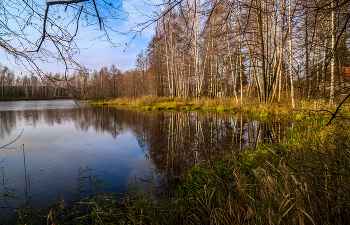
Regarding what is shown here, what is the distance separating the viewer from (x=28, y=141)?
669 cm

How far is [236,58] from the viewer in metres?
14.5

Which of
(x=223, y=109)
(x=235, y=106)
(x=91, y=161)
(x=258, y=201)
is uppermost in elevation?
(x=235, y=106)

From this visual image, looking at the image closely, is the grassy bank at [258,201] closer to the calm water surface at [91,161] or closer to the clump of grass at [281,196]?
the clump of grass at [281,196]

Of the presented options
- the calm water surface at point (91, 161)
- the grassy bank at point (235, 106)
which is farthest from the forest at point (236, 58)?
the calm water surface at point (91, 161)

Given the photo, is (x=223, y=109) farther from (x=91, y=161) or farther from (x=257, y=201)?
(x=257, y=201)

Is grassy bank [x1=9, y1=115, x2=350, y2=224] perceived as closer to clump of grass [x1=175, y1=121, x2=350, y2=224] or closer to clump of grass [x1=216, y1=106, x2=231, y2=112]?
clump of grass [x1=175, y1=121, x2=350, y2=224]

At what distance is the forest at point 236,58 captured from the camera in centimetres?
249

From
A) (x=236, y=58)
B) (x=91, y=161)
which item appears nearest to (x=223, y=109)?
(x=236, y=58)

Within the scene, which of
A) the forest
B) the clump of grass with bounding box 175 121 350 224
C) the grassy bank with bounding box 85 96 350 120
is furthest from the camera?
the grassy bank with bounding box 85 96 350 120

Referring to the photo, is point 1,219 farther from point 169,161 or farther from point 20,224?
point 169,161

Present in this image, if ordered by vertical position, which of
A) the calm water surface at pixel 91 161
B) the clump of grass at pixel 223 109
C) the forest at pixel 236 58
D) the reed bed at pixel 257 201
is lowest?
the calm water surface at pixel 91 161

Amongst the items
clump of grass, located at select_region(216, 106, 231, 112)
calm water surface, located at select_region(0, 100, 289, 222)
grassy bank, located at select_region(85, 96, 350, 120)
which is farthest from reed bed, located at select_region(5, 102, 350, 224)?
clump of grass, located at select_region(216, 106, 231, 112)

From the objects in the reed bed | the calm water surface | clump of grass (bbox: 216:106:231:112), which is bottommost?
the calm water surface

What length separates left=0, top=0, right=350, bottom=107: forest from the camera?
2490mm
